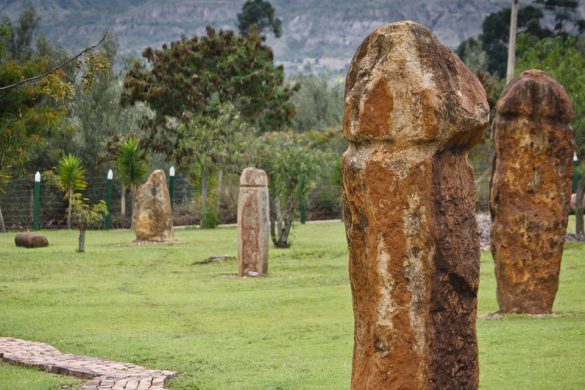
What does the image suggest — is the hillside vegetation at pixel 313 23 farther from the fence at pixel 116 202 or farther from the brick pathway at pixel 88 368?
the brick pathway at pixel 88 368

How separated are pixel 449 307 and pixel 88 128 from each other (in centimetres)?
4248

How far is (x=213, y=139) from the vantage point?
123ft

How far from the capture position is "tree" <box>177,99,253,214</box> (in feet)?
114

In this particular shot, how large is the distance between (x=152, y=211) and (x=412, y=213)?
76.2ft

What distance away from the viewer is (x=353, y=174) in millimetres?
7559

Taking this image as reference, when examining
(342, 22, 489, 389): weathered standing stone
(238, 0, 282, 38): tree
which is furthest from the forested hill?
(342, 22, 489, 389): weathered standing stone

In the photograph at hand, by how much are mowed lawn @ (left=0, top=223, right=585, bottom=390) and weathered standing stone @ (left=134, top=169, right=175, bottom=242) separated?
320 centimetres

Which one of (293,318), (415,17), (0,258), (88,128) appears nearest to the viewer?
(293,318)

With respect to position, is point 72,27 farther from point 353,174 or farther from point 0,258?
point 353,174

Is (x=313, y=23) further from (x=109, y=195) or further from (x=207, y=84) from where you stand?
(x=109, y=195)

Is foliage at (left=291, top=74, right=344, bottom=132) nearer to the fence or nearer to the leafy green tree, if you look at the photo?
the fence

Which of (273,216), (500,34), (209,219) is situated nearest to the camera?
(273,216)

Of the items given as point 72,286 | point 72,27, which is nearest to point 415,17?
point 72,27

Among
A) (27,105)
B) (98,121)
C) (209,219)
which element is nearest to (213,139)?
(209,219)
